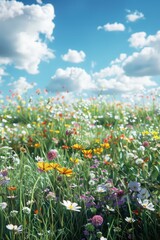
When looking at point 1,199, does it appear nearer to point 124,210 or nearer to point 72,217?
point 72,217

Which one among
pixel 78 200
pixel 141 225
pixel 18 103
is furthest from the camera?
pixel 18 103

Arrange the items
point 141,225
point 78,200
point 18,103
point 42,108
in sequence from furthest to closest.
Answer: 1. point 18,103
2. point 42,108
3. point 78,200
4. point 141,225

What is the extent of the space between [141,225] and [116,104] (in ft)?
23.3

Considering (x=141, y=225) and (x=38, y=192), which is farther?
(x=38, y=192)

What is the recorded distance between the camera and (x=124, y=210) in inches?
95.3

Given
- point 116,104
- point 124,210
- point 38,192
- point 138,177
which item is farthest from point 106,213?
point 116,104

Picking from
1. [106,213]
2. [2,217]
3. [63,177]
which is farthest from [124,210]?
[2,217]

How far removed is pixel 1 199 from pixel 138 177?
94 centimetres

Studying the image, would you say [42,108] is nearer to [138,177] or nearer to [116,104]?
[116,104]

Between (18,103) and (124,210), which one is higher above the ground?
(18,103)

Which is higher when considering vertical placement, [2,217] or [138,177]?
[138,177]

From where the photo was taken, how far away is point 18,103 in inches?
364

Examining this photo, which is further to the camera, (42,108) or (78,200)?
(42,108)

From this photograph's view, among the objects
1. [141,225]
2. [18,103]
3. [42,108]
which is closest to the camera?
[141,225]
